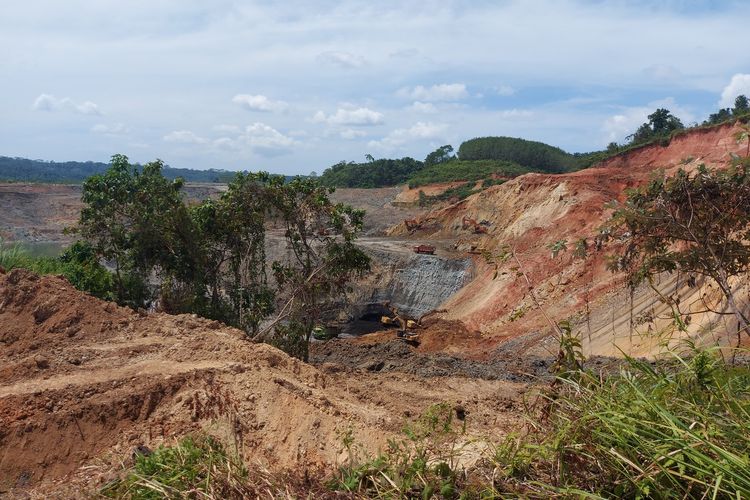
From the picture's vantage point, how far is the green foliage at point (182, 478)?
3.89 metres

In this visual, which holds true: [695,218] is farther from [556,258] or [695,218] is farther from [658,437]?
[556,258]

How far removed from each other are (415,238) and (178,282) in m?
25.9

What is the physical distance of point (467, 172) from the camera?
6159 cm

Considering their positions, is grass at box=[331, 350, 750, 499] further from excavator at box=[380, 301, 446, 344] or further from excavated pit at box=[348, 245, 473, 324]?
excavated pit at box=[348, 245, 473, 324]

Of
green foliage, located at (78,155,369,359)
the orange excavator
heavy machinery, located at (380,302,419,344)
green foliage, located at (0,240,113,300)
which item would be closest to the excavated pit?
heavy machinery, located at (380,302,419,344)

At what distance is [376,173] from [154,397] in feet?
229

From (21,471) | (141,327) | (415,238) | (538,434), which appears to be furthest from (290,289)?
(415,238)

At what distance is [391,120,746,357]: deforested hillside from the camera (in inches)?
→ 723

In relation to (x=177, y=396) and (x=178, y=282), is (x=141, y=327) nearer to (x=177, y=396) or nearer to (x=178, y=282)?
(x=177, y=396)

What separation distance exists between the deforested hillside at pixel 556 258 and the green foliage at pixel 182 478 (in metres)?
9.65

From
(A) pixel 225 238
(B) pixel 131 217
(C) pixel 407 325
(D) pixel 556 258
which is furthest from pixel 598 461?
(D) pixel 556 258

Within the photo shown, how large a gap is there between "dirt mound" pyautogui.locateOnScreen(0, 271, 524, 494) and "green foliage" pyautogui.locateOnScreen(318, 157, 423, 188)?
63514 millimetres

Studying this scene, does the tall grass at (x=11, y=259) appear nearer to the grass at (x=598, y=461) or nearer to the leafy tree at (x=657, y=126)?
the grass at (x=598, y=461)

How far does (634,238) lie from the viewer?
23.8ft
